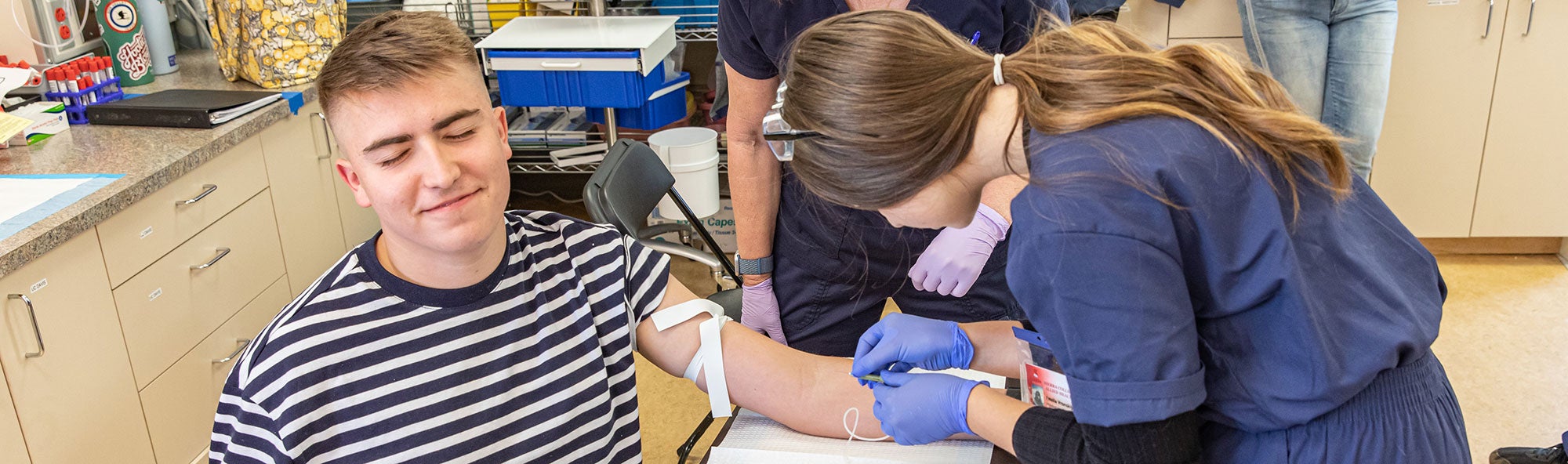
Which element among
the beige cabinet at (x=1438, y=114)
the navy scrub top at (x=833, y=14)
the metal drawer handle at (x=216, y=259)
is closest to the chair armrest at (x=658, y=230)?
the navy scrub top at (x=833, y=14)

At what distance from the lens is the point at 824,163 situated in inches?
39.0

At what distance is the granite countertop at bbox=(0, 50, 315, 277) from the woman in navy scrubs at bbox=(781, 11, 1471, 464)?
54.4 inches

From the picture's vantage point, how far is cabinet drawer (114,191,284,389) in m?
2.09

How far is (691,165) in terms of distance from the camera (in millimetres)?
2957

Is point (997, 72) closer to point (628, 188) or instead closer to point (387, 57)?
point (387, 57)

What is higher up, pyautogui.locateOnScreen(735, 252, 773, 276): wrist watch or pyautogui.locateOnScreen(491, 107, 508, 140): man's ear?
pyautogui.locateOnScreen(491, 107, 508, 140): man's ear

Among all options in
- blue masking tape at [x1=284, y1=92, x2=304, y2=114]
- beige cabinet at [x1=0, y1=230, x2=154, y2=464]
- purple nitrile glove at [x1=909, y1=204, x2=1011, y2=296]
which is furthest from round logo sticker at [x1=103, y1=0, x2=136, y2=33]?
purple nitrile glove at [x1=909, y1=204, x2=1011, y2=296]

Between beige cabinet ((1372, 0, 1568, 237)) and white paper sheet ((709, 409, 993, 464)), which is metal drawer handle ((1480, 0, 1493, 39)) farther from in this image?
white paper sheet ((709, 409, 993, 464))

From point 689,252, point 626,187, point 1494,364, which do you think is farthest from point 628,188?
point 1494,364

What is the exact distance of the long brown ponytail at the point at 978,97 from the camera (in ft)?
2.97

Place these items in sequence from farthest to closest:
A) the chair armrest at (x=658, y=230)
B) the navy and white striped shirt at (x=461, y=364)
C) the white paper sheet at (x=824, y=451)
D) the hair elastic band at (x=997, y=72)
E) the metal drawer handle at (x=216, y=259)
A: 1. the chair armrest at (x=658, y=230)
2. the metal drawer handle at (x=216, y=259)
3. the white paper sheet at (x=824, y=451)
4. the navy and white striped shirt at (x=461, y=364)
5. the hair elastic band at (x=997, y=72)

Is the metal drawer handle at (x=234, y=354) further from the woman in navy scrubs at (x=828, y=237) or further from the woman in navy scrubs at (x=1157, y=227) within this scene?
the woman in navy scrubs at (x=1157, y=227)

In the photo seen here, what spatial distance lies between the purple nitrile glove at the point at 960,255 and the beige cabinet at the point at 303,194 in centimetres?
171

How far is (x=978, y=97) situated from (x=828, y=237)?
0.74 metres
